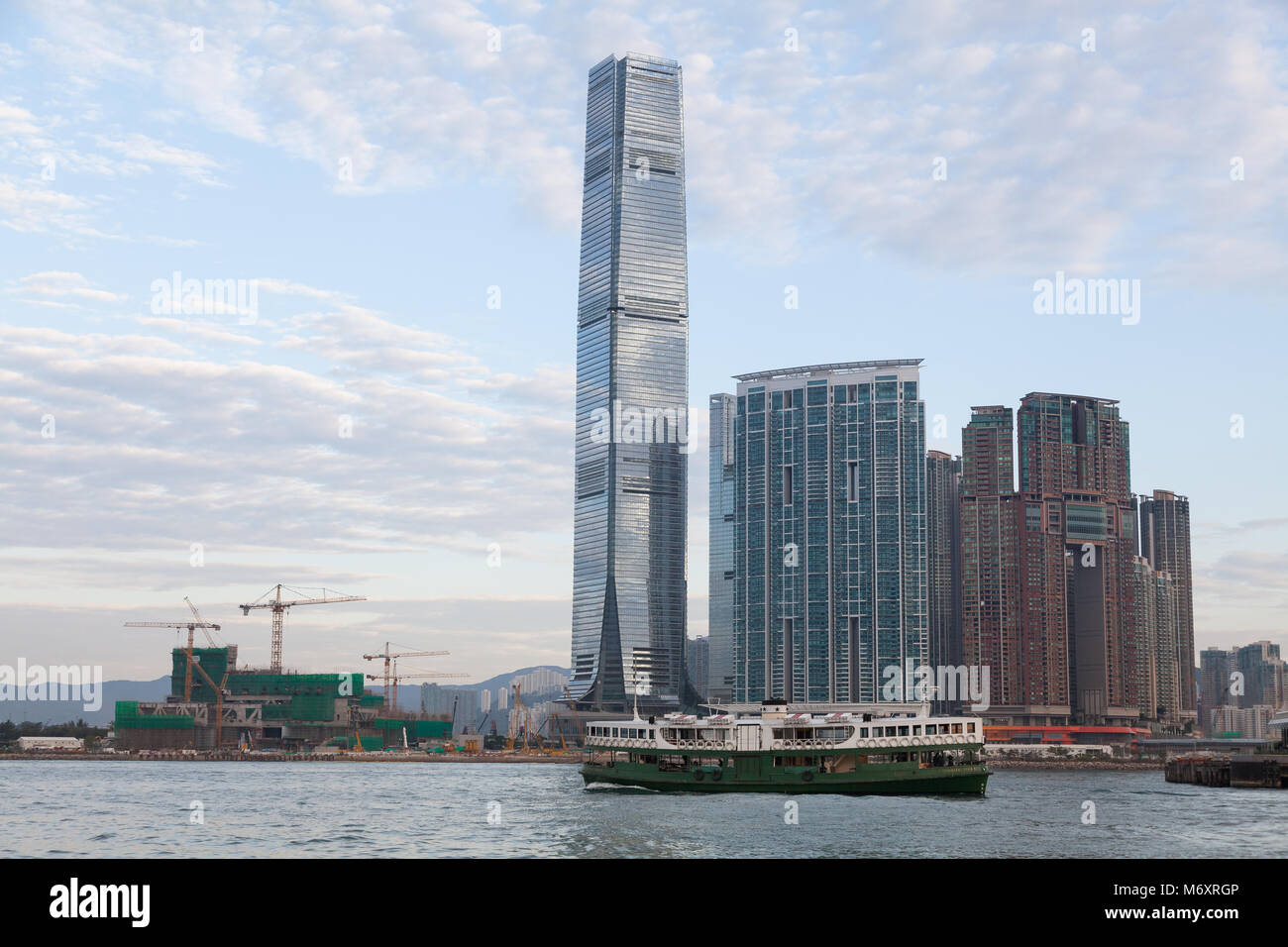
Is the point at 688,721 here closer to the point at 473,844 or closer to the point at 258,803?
the point at 258,803

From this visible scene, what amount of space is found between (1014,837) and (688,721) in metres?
57.1

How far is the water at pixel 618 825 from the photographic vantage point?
71938 millimetres

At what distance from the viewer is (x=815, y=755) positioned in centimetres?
12525

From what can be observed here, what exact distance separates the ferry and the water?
3.05m

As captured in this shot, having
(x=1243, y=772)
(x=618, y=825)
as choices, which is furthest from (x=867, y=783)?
(x=1243, y=772)

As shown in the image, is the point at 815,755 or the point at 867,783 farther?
the point at 815,755

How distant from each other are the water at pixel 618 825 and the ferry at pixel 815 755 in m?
3.05

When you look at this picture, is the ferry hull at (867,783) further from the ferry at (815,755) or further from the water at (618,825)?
the water at (618,825)

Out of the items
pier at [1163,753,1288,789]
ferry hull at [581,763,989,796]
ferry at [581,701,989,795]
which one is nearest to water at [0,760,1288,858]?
ferry hull at [581,763,989,796]

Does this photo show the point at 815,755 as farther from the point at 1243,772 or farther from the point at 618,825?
the point at 1243,772

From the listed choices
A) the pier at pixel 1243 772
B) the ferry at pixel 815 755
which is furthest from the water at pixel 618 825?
the pier at pixel 1243 772

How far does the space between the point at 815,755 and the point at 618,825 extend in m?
41.4

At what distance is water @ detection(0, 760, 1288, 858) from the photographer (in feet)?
236
